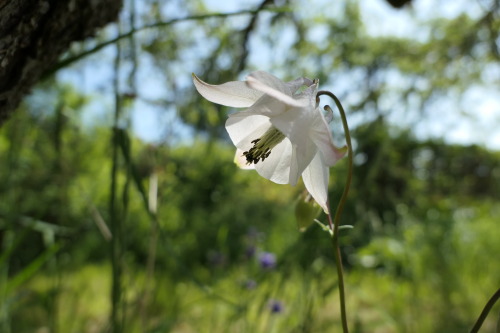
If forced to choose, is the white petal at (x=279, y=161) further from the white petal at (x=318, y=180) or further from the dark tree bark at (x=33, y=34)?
the dark tree bark at (x=33, y=34)

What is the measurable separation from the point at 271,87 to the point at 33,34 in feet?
1.06

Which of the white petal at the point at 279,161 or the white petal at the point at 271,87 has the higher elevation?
the white petal at the point at 271,87

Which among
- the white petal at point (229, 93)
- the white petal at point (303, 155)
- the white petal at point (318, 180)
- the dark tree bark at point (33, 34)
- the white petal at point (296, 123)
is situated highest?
the dark tree bark at point (33, 34)

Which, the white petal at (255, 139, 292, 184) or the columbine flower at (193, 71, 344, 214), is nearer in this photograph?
the columbine flower at (193, 71, 344, 214)

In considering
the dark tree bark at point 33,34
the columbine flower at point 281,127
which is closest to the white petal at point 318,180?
the columbine flower at point 281,127

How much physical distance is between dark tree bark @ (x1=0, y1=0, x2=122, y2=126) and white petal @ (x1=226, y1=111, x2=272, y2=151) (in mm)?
262

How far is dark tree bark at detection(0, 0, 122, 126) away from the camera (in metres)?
0.46

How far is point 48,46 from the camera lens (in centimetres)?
55

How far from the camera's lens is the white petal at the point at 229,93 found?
368 mm

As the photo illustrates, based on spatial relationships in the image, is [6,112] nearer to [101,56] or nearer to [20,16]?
[20,16]

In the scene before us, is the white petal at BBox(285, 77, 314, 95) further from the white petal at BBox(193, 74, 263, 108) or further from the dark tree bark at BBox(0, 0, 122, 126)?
the dark tree bark at BBox(0, 0, 122, 126)

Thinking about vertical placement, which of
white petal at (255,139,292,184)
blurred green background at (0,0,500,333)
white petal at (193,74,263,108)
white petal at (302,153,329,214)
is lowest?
blurred green background at (0,0,500,333)

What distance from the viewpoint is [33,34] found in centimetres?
50

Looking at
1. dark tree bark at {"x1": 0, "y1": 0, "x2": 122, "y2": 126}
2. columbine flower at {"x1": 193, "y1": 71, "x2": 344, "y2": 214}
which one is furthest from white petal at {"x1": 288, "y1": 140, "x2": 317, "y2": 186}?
dark tree bark at {"x1": 0, "y1": 0, "x2": 122, "y2": 126}
